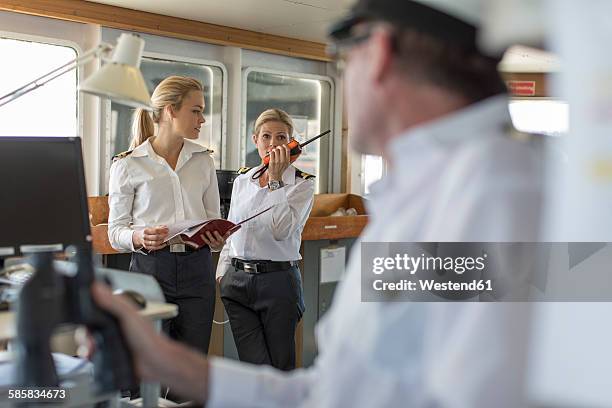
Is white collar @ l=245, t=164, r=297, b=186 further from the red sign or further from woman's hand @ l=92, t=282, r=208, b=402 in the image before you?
the red sign

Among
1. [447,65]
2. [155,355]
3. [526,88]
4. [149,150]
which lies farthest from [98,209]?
[526,88]

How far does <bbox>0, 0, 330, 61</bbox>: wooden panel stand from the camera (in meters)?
5.22

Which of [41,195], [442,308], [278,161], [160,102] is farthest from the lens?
[278,161]

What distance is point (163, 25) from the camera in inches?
235

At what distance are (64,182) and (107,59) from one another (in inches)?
16.8

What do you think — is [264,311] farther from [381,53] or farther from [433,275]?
[381,53]

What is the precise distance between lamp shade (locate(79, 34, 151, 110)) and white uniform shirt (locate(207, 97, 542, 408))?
148cm

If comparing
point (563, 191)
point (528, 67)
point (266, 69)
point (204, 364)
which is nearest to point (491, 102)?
point (563, 191)

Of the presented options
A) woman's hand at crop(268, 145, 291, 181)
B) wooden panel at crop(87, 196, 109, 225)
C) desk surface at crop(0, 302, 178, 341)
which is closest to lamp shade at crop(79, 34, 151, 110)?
desk surface at crop(0, 302, 178, 341)

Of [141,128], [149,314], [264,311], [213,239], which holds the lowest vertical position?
[264,311]

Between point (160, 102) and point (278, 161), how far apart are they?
2.13ft

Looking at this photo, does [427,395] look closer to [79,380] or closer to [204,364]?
[204,364]

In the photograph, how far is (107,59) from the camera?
2643 millimetres

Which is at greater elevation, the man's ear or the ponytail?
the ponytail
